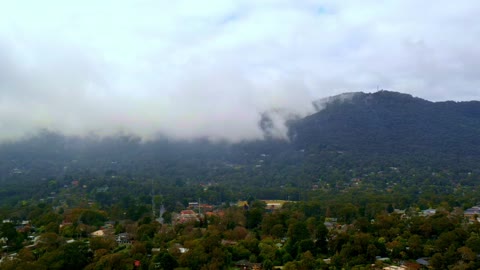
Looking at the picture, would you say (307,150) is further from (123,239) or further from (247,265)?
(247,265)

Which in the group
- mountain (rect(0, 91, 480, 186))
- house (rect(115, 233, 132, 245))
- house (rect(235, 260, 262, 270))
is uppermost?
mountain (rect(0, 91, 480, 186))

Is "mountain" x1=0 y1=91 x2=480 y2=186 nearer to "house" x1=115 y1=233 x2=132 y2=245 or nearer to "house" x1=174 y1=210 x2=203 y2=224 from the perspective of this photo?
"house" x1=174 y1=210 x2=203 y2=224

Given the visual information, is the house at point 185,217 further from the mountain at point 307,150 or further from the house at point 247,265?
the mountain at point 307,150

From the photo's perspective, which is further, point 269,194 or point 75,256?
point 269,194

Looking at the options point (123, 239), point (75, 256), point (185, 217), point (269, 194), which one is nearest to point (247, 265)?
point (75, 256)

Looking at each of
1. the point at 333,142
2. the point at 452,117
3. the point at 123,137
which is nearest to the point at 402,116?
the point at 452,117

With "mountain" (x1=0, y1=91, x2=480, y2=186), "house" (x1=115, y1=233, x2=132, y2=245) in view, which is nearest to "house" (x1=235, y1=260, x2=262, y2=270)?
"house" (x1=115, y1=233, x2=132, y2=245)

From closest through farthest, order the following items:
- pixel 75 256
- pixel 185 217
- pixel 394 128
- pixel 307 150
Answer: pixel 75 256 < pixel 185 217 < pixel 307 150 < pixel 394 128

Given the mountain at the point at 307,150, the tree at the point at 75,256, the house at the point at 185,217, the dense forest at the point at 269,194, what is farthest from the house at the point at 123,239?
the mountain at the point at 307,150

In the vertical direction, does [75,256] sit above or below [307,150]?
below
